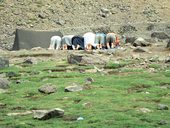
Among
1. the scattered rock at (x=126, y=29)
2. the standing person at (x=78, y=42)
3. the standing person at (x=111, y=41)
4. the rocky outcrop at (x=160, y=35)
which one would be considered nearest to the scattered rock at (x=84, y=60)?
the standing person at (x=111, y=41)

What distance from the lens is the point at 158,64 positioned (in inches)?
754

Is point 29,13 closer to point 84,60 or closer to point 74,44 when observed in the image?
point 74,44

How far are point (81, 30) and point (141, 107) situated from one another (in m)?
29.9

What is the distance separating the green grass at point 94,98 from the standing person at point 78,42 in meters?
7.88

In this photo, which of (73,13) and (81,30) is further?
(73,13)

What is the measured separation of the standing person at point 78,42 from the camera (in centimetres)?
2677

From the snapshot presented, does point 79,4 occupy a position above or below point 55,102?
above

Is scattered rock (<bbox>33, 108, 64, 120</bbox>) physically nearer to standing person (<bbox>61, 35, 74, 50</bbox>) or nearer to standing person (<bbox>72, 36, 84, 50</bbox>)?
standing person (<bbox>72, 36, 84, 50</bbox>)

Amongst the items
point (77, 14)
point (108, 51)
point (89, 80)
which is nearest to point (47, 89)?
point (89, 80)

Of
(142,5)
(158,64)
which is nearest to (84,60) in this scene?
(158,64)

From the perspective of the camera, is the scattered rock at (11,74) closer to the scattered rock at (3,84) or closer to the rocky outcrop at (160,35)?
the scattered rock at (3,84)

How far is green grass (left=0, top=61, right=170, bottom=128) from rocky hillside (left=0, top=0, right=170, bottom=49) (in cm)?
2368

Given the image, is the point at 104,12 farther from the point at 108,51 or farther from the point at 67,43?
the point at 108,51

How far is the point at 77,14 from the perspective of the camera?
149 ft
